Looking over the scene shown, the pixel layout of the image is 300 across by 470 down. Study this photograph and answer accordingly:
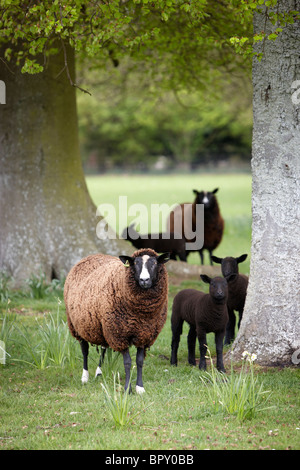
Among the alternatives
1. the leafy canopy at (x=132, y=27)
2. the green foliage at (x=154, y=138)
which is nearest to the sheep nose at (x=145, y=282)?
the leafy canopy at (x=132, y=27)

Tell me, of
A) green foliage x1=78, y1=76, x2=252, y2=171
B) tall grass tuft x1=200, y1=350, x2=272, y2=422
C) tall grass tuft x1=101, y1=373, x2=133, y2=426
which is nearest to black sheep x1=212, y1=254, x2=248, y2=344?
tall grass tuft x1=200, y1=350, x2=272, y2=422

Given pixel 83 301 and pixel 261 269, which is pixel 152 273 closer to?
pixel 83 301

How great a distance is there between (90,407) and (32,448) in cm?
107

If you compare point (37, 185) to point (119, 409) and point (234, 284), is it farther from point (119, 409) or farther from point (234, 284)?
point (119, 409)

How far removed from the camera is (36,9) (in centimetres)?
831

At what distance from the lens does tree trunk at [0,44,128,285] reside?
41.2ft

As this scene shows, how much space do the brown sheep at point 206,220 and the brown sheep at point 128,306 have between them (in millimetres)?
8196

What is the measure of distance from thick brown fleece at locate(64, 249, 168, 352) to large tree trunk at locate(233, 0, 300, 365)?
4.25 feet

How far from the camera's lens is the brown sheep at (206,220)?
1545cm

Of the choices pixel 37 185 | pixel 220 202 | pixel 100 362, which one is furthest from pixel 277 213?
pixel 220 202

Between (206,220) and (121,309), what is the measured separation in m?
8.79

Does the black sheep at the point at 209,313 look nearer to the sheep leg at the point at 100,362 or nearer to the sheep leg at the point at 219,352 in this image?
the sheep leg at the point at 219,352
